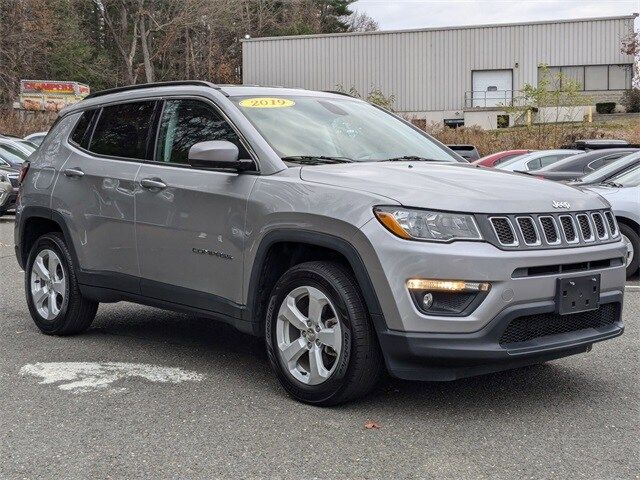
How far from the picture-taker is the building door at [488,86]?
189 feet

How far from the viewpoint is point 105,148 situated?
6668 mm

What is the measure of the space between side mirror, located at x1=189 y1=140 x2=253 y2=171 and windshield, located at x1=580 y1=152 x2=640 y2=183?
248 inches

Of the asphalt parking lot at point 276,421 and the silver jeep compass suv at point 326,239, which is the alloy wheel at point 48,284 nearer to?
the silver jeep compass suv at point 326,239

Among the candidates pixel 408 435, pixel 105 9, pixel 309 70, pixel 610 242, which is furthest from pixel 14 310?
pixel 105 9

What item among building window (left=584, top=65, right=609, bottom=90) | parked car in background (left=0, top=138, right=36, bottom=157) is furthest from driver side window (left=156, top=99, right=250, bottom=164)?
building window (left=584, top=65, right=609, bottom=90)

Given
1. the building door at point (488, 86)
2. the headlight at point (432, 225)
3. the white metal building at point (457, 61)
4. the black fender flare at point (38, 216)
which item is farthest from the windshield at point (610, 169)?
the building door at point (488, 86)

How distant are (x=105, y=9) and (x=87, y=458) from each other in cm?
6257

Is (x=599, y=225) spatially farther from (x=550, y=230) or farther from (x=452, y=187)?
(x=452, y=187)

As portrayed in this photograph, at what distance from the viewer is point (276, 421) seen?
473cm

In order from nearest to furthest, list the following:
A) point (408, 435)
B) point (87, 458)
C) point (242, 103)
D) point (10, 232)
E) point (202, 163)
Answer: point (87, 458) → point (408, 435) → point (202, 163) → point (242, 103) → point (10, 232)

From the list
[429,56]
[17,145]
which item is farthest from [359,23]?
[17,145]

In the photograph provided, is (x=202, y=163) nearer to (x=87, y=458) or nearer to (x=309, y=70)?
(x=87, y=458)

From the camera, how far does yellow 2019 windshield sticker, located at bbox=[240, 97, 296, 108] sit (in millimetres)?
5801

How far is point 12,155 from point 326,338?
18188mm
